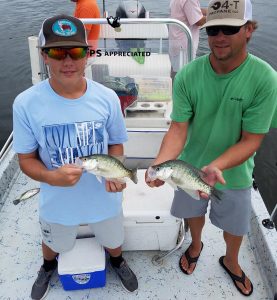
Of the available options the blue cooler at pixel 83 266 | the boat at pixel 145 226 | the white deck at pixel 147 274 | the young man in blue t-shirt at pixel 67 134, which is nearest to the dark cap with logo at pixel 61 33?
the young man in blue t-shirt at pixel 67 134

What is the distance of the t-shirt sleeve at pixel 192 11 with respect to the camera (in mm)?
5363

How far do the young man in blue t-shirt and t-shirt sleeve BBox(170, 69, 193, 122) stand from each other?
0.46 meters

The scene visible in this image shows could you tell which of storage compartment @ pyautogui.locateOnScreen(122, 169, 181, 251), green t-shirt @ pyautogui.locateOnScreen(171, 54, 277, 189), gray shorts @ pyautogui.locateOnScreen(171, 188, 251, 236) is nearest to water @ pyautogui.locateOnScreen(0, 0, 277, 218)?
storage compartment @ pyautogui.locateOnScreen(122, 169, 181, 251)

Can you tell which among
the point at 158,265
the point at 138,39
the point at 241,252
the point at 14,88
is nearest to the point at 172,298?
the point at 158,265

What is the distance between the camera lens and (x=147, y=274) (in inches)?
134

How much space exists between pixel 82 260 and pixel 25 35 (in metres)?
13.0

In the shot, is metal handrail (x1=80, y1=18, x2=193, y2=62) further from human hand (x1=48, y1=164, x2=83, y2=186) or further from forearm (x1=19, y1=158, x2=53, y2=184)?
human hand (x1=48, y1=164, x2=83, y2=186)

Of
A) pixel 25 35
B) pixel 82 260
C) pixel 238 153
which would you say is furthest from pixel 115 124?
pixel 25 35

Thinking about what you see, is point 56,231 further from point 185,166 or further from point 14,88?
point 14,88

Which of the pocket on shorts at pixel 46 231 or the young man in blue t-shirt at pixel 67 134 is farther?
the pocket on shorts at pixel 46 231

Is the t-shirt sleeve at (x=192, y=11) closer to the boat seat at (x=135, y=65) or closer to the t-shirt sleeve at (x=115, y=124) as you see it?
the boat seat at (x=135, y=65)

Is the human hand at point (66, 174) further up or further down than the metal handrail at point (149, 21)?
further down

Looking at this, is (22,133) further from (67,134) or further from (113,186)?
(113,186)

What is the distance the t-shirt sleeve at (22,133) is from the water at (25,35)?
5.10m
